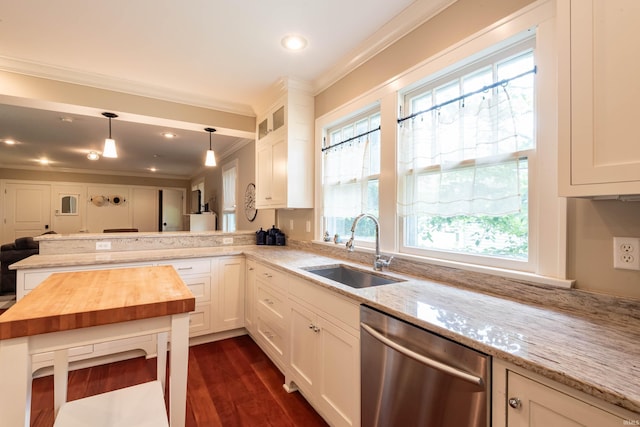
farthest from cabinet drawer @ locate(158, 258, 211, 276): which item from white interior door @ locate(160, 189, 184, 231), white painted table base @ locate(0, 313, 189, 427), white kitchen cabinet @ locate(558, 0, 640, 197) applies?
white interior door @ locate(160, 189, 184, 231)

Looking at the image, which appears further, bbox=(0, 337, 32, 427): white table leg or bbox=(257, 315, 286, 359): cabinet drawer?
bbox=(257, 315, 286, 359): cabinet drawer

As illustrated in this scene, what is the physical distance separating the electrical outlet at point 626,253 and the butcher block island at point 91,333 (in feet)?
5.46

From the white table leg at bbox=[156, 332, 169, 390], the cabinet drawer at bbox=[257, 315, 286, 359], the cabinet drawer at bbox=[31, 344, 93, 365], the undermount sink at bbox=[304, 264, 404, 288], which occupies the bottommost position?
the cabinet drawer at bbox=[31, 344, 93, 365]

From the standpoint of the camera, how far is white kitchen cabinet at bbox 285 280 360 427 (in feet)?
4.76

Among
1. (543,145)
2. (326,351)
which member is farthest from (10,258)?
(543,145)

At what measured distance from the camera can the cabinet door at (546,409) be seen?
68 cm

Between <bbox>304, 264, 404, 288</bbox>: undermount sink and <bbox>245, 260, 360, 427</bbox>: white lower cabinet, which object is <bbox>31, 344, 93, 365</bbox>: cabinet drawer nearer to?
<bbox>245, 260, 360, 427</bbox>: white lower cabinet

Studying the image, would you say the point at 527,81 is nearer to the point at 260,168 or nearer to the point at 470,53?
the point at 470,53

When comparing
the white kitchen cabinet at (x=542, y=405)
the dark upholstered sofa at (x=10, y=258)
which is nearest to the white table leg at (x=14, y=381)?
Result: the white kitchen cabinet at (x=542, y=405)

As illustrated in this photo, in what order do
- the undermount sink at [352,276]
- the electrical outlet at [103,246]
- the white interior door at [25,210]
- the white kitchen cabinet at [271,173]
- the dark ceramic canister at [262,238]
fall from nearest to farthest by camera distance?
1. the undermount sink at [352,276]
2. the electrical outlet at [103,246]
3. the white kitchen cabinet at [271,173]
4. the dark ceramic canister at [262,238]
5. the white interior door at [25,210]

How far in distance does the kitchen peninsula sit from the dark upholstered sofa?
3.10 m

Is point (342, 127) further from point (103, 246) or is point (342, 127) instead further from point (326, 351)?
point (103, 246)

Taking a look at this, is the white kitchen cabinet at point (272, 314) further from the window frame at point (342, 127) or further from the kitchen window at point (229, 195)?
the kitchen window at point (229, 195)

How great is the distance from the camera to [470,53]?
157cm
